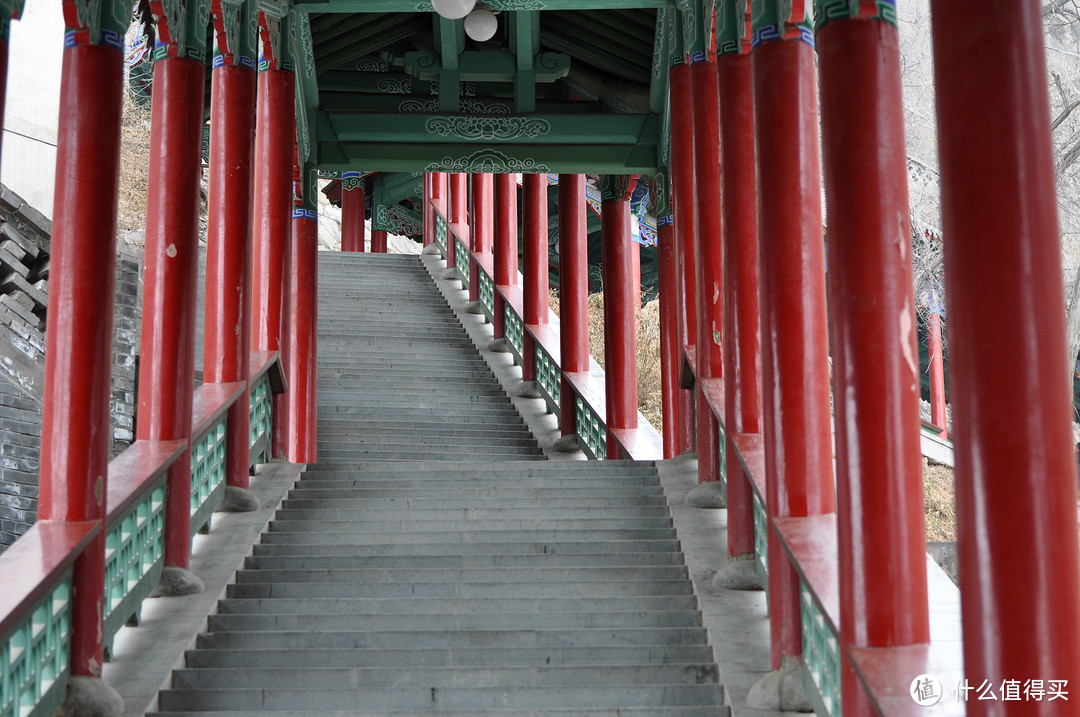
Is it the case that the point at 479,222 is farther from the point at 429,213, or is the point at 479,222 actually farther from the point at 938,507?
the point at 938,507

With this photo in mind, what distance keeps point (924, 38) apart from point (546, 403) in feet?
29.3

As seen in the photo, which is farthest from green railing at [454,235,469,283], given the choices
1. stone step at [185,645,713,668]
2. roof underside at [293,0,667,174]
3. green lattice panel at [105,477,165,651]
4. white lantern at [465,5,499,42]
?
stone step at [185,645,713,668]

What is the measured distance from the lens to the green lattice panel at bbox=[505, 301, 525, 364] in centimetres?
1234

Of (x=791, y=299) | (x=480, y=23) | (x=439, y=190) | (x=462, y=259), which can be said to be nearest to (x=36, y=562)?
(x=791, y=299)

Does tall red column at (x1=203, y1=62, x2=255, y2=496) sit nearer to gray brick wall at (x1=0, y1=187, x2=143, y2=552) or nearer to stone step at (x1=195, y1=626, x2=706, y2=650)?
→ stone step at (x1=195, y1=626, x2=706, y2=650)

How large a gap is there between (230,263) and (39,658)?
10.4 feet

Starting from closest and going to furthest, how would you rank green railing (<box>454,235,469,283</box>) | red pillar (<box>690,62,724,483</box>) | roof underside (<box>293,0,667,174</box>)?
1. red pillar (<box>690,62,724,483</box>)
2. roof underside (<box>293,0,667,174</box>)
3. green railing (<box>454,235,469,283</box>)

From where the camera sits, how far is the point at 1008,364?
2.69m

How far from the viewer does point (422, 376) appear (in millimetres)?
11703

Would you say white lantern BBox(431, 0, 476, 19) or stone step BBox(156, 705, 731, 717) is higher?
white lantern BBox(431, 0, 476, 19)

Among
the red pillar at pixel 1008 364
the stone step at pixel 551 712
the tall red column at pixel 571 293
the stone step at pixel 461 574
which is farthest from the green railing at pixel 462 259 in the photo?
the red pillar at pixel 1008 364

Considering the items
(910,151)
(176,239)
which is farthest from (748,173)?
(910,151)

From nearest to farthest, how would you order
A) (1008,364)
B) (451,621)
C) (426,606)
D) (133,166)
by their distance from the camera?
(1008,364) → (451,621) → (426,606) → (133,166)

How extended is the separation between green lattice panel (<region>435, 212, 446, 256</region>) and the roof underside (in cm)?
781
